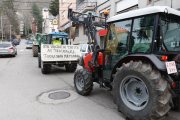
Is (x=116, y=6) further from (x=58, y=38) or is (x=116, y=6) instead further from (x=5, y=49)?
(x=5, y=49)

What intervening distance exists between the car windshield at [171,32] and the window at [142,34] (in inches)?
9.8

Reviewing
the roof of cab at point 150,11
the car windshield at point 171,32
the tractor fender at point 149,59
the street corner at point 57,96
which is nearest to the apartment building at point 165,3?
the car windshield at point 171,32

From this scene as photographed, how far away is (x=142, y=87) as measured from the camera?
304 cm

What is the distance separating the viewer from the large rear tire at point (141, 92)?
257 centimetres

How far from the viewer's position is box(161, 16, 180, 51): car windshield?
2.94 meters

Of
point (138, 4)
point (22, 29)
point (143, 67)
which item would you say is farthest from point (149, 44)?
point (22, 29)

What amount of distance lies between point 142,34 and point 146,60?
56 centimetres

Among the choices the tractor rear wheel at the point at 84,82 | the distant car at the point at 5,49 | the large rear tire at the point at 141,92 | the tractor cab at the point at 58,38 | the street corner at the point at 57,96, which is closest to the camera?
the large rear tire at the point at 141,92

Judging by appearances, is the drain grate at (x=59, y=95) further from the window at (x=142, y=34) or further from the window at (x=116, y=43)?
the window at (x=142, y=34)

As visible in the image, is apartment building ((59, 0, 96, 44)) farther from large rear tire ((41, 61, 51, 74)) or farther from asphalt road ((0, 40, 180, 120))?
asphalt road ((0, 40, 180, 120))

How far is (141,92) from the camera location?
120 inches

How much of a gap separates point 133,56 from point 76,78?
244cm

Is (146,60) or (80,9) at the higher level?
(80,9)

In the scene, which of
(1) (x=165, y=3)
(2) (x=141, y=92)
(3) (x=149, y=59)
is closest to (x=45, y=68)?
(2) (x=141, y=92)
